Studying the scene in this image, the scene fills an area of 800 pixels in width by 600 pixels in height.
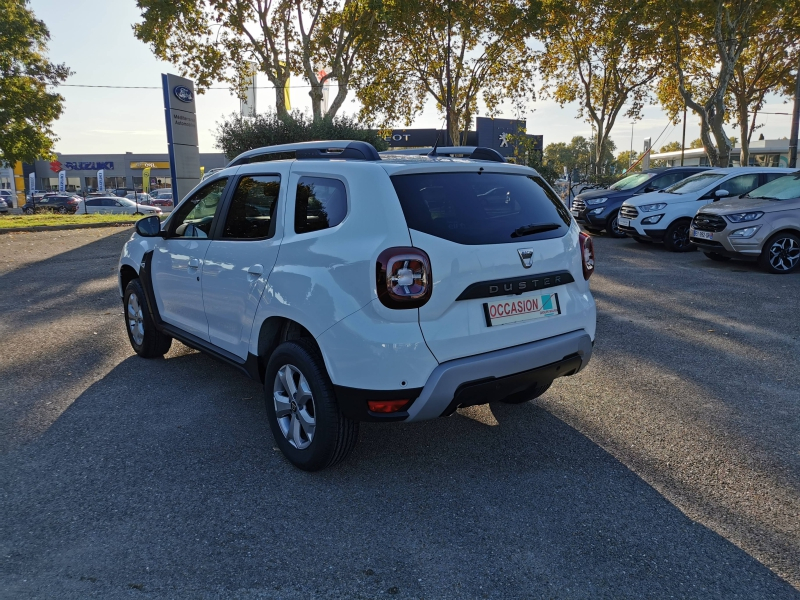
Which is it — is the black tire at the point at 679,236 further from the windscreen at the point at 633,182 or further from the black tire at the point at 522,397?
the black tire at the point at 522,397

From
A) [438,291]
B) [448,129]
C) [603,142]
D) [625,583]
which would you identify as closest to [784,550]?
[625,583]

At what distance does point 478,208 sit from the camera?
348cm

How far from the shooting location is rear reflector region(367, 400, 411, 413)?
3.13m

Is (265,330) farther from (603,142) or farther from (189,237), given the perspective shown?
(603,142)

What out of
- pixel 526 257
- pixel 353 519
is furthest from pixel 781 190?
pixel 353 519

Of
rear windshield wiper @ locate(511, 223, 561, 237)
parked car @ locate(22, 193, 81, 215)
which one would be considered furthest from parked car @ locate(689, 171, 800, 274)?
parked car @ locate(22, 193, 81, 215)

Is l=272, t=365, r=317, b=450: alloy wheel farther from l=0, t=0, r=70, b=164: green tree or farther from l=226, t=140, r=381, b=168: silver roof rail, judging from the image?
l=0, t=0, r=70, b=164: green tree

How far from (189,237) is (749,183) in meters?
12.0

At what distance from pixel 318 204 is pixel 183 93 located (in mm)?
17629

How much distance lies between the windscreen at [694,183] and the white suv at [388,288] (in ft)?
35.8

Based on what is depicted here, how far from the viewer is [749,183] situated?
12.8 metres

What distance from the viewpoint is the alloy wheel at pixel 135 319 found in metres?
5.71

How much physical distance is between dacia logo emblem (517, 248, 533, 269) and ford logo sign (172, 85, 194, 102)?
58.6 ft

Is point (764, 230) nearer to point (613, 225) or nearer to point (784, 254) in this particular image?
point (784, 254)
